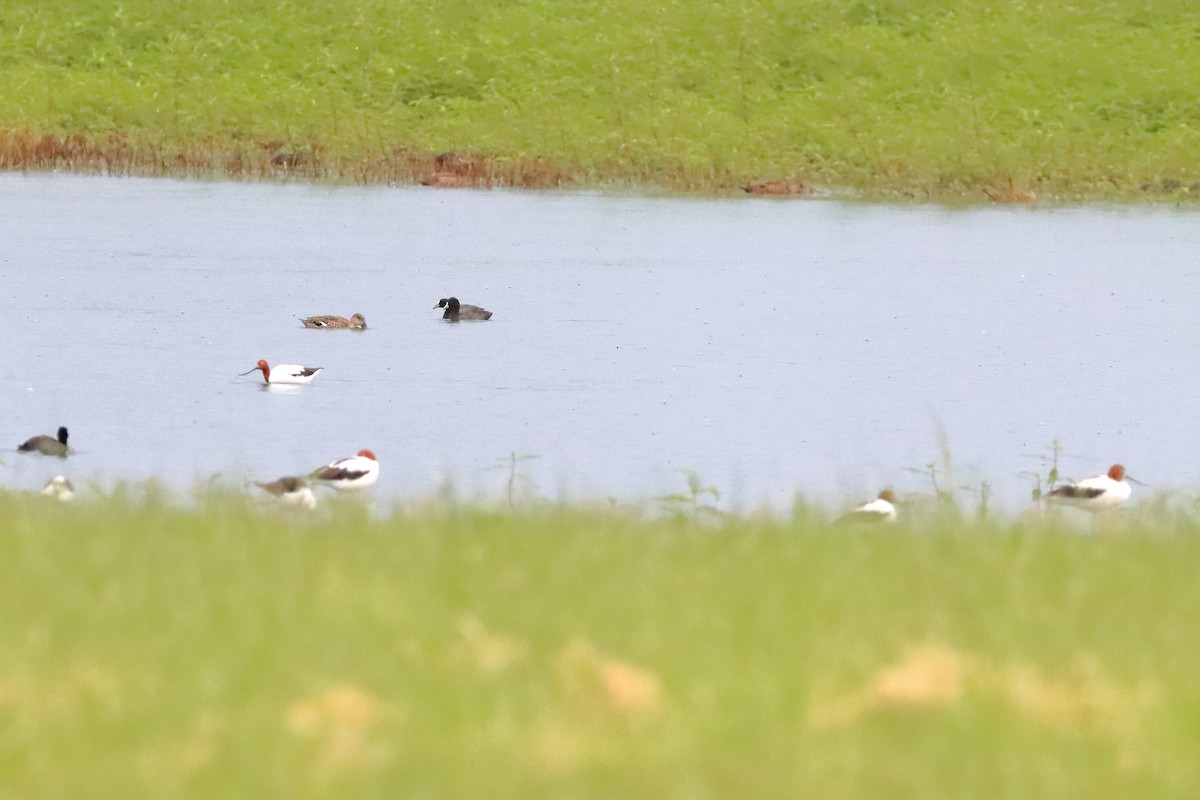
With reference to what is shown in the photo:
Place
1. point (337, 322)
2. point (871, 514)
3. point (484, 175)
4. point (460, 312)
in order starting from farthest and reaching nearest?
point (484, 175), point (460, 312), point (337, 322), point (871, 514)

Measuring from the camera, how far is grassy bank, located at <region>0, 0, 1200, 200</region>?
171 ft

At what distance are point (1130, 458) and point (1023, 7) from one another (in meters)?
52.1

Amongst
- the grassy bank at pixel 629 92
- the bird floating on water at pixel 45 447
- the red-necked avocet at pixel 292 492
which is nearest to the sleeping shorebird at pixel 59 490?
the red-necked avocet at pixel 292 492

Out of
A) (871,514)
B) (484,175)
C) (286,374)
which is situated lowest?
(484,175)

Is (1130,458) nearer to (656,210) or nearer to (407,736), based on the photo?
(407,736)

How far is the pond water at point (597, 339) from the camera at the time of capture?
19953 millimetres

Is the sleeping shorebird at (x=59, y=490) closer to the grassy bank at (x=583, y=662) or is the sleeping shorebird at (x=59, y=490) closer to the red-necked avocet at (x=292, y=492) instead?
the red-necked avocet at (x=292, y=492)

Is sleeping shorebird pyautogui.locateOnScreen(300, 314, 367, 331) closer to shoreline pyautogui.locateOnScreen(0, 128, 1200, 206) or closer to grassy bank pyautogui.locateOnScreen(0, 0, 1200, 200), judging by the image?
shoreline pyautogui.locateOnScreen(0, 128, 1200, 206)

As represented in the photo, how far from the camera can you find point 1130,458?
67.1ft

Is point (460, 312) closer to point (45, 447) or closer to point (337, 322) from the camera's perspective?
point (337, 322)

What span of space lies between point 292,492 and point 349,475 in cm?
164

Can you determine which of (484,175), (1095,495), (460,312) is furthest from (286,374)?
(484,175)

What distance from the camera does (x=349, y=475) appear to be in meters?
15.5

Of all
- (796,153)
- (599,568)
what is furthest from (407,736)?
(796,153)
